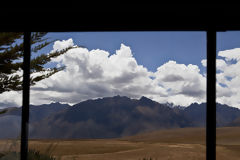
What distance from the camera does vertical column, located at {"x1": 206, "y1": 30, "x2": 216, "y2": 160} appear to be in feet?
6.41

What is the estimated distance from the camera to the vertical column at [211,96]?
77.0 inches

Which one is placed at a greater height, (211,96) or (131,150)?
(211,96)

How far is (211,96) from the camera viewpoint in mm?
1973

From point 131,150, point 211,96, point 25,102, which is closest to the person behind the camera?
point 211,96

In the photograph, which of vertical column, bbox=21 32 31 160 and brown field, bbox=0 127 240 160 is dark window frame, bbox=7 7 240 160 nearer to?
vertical column, bbox=21 32 31 160
